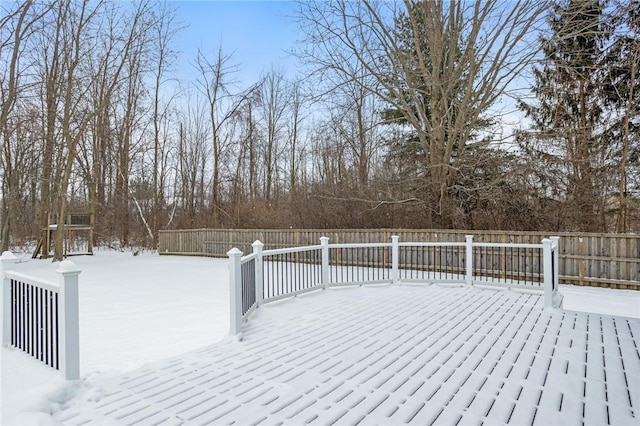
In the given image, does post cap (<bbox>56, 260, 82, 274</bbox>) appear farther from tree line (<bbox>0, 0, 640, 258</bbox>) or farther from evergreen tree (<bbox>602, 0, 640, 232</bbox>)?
evergreen tree (<bbox>602, 0, 640, 232</bbox>)

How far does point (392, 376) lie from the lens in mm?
3104

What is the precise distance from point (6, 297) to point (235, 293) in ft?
7.49

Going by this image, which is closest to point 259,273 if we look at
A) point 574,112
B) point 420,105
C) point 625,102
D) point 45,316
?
point 45,316

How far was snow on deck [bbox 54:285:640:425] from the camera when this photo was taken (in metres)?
2.50

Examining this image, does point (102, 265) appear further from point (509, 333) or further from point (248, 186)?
point (509, 333)

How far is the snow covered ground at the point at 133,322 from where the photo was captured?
108 inches

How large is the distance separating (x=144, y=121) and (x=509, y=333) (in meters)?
19.4

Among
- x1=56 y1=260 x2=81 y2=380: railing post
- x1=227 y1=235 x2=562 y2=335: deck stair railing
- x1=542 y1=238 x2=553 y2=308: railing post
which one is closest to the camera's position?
x1=56 y1=260 x2=81 y2=380: railing post

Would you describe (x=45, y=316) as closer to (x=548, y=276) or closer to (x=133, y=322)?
(x=133, y=322)

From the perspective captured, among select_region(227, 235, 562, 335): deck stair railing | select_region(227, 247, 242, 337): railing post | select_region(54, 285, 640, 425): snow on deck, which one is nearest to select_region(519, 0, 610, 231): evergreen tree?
select_region(227, 235, 562, 335): deck stair railing

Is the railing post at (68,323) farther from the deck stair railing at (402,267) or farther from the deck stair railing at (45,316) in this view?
the deck stair railing at (402,267)

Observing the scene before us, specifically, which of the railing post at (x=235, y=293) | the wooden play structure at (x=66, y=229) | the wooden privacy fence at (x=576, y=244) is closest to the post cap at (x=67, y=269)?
the railing post at (x=235, y=293)

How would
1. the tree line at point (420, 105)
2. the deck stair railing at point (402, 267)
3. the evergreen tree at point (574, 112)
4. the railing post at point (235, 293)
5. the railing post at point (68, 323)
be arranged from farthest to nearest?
the tree line at point (420, 105)
the evergreen tree at point (574, 112)
the deck stair railing at point (402, 267)
the railing post at point (235, 293)
the railing post at point (68, 323)

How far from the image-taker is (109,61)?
49.0 feet
